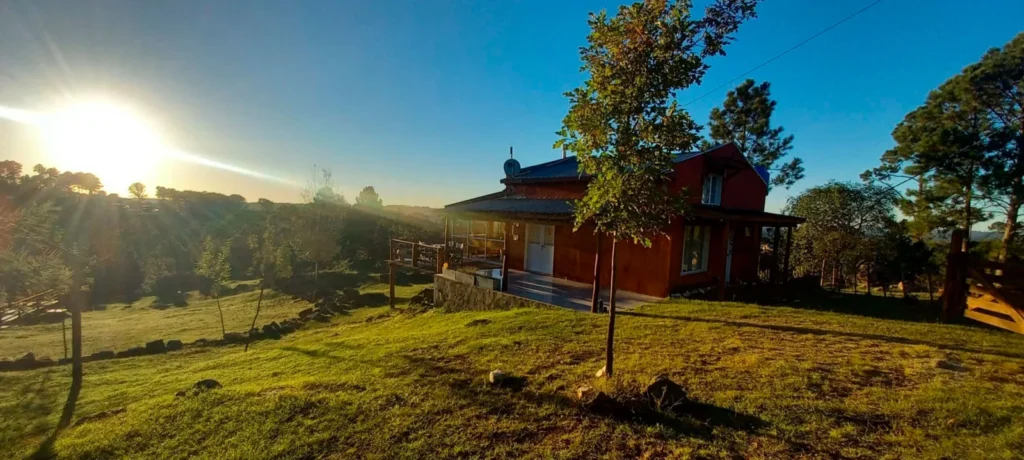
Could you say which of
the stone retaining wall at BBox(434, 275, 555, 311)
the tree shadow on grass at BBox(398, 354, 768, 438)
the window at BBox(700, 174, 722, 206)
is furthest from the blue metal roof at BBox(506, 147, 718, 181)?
the tree shadow on grass at BBox(398, 354, 768, 438)

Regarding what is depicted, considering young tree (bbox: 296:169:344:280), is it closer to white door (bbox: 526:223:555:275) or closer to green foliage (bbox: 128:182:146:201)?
white door (bbox: 526:223:555:275)

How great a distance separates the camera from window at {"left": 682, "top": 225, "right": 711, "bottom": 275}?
1273cm

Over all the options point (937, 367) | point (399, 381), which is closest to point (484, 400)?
point (399, 381)

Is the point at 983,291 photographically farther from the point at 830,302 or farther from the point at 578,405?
the point at 578,405

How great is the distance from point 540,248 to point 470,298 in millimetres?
3785

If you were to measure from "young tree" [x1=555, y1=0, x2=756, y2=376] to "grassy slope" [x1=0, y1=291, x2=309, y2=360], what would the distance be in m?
16.9

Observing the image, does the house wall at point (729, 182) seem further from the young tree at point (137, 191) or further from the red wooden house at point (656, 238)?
the young tree at point (137, 191)

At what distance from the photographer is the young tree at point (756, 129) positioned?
30450 mm

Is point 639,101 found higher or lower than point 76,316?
higher

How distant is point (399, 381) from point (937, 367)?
7557mm

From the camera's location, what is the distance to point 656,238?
11805mm

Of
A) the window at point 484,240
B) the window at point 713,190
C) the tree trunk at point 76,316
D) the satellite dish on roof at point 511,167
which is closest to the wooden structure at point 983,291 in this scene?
the window at point 713,190

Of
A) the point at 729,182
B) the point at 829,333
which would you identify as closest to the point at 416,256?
the point at 729,182

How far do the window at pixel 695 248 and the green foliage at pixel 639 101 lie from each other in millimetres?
8599
